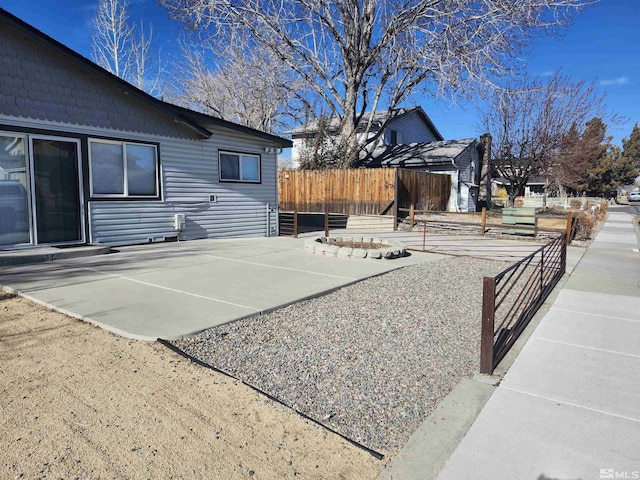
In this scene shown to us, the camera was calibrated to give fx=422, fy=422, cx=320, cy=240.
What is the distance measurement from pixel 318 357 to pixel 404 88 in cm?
1961

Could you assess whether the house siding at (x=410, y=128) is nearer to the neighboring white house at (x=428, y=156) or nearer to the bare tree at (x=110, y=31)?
the neighboring white house at (x=428, y=156)

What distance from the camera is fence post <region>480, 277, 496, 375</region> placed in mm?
3418

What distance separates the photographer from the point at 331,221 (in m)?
19.1

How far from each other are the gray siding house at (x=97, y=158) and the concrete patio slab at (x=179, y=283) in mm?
1079

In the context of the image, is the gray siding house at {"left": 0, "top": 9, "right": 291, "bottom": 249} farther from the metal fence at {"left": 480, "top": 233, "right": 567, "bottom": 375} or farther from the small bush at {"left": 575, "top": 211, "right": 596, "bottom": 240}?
the small bush at {"left": 575, "top": 211, "right": 596, "bottom": 240}

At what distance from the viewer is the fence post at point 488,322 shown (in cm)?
342

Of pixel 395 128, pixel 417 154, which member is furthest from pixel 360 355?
pixel 395 128

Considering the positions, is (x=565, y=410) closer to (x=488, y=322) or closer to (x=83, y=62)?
(x=488, y=322)

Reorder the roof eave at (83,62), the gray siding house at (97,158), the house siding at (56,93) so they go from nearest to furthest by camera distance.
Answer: the roof eave at (83,62) → the house siding at (56,93) → the gray siding house at (97,158)

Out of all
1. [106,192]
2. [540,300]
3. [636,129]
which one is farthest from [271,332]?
[636,129]

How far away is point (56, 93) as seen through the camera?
8156 mm

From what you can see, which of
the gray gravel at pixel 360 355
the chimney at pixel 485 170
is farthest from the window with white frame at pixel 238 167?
the chimney at pixel 485 170

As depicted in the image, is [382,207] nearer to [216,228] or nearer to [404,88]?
[404,88]

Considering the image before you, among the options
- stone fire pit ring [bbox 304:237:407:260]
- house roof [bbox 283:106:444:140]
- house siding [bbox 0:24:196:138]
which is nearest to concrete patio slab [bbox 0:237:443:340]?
stone fire pit ring [bbox 304:237:407:260]
